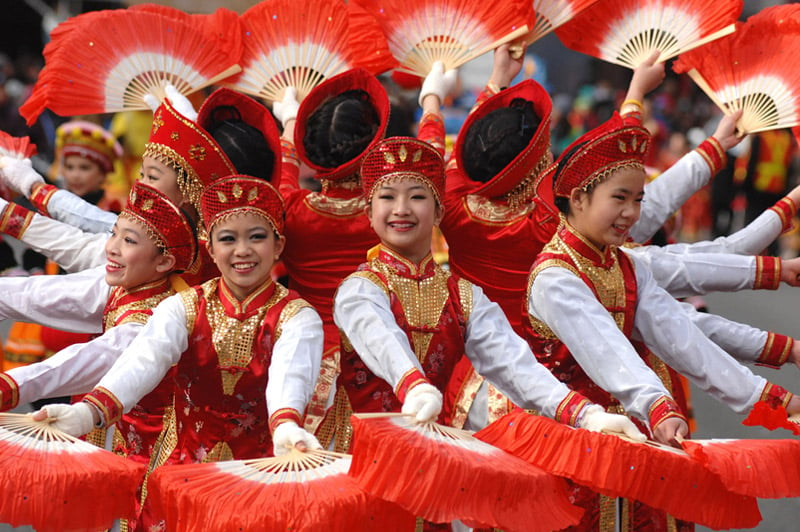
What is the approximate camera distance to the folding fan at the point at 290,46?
4.44 meters

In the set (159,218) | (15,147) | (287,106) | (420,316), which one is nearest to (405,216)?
(420,316)

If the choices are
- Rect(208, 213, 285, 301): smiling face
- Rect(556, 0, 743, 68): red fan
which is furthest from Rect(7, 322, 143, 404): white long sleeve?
Rect(556, 0, 743, 68): red fan

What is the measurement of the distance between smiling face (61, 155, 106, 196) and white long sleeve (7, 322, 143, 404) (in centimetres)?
231

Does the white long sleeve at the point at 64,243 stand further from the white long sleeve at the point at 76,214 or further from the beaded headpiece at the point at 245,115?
the beaded headpiece at the point at 245,115

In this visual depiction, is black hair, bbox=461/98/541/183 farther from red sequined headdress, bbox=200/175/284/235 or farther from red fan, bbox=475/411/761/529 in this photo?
red fan, bbox=475/411/761/529

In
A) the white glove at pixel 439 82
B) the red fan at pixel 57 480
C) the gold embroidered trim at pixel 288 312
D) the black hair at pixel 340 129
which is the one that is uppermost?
the white glove at pixel 439 82

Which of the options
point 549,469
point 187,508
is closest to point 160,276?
point 187,508

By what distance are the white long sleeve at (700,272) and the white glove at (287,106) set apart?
1430 millimetres

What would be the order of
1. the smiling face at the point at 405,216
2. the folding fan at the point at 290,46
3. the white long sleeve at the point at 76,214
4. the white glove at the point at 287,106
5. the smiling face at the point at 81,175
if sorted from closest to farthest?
the smiling face at the point at 405,216 → the white long sleeve at the point at 76,214 → the white glove at the point at 287,106 → the folding fan at the point at 290,46 → the smiling face at the point at 81,175

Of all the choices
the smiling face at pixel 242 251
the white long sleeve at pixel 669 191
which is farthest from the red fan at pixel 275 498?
the white long sleeve at pixel 669 191

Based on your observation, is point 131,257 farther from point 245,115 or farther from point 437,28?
point 437,28

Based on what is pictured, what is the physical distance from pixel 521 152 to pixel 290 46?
3.99 ft

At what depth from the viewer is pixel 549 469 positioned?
9.07 feet

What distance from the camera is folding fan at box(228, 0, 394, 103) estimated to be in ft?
14.6
